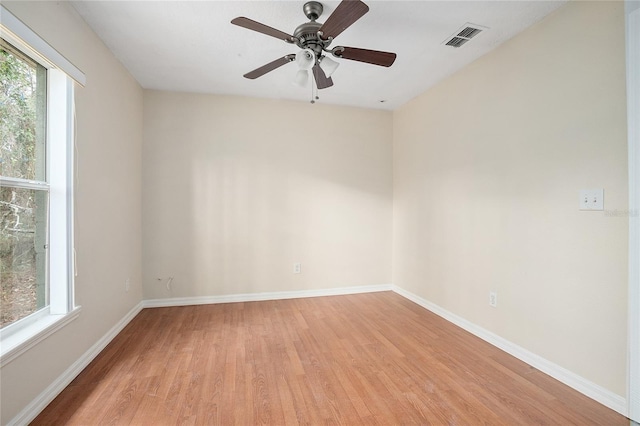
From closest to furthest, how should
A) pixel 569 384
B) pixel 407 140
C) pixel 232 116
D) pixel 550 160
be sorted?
pixel 569 384, pixel 550 160, pixel 232 116, pixel 407 140

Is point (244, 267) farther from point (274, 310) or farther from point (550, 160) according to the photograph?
point (550, 160)

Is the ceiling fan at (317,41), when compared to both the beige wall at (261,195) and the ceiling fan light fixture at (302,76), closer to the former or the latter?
the ceiling fan light fixture at (302,76)

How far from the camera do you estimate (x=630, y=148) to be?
5.20ft

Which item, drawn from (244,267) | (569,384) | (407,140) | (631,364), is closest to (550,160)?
(631,364)

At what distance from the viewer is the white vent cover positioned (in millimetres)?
2162

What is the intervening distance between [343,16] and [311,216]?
2.51 metres

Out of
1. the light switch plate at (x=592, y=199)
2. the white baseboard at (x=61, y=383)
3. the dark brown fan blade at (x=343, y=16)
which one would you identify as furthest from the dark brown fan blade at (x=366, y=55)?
the white baseboard at (x=61, y=383)

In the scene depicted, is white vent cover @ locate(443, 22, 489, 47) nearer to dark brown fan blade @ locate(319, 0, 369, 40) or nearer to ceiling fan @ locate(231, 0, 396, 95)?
ceiling fan @ locate(231, 0, 396, 95)

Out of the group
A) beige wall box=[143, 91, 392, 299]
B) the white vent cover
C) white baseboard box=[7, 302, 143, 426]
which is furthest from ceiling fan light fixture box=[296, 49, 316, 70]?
white baseboard box=[7, 302, 143, 426]

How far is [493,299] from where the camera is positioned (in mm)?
2508

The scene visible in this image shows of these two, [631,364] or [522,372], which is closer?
[631,364]

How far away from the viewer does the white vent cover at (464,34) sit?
85.1 inches

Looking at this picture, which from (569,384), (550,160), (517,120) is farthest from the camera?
(517,120)

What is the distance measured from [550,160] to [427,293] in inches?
75.0
